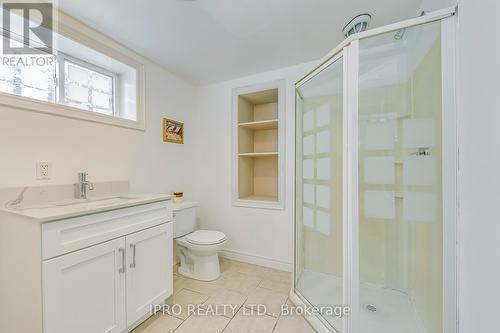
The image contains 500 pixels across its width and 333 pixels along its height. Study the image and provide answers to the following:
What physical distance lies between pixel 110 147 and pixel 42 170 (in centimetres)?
48

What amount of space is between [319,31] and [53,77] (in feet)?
7.07

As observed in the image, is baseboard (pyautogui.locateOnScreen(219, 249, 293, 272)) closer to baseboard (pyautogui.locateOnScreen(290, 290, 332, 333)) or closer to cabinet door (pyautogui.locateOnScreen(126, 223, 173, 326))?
baseboard (pyautogui.locateOnScreen(290, 290, 332, 333))

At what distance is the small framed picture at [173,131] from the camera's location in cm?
224

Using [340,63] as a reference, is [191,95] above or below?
above

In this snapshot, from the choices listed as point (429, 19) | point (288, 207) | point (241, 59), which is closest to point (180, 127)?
point (241, 59)

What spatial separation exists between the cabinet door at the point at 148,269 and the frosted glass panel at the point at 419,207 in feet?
5.85

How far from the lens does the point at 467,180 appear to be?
78cm

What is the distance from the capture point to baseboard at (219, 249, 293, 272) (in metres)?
2.21

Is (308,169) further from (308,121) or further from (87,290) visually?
(87,290)

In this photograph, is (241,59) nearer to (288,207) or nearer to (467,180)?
(288,207)

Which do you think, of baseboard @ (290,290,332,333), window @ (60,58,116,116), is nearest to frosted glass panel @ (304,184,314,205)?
baseboard @ (290,290,332,333)

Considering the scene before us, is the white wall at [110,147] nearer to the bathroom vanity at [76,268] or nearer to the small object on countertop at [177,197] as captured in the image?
the small object on countertop at [177,197]

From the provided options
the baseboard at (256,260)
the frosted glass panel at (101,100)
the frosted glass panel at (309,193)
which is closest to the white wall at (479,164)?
the frosted glass panel at (309,193)

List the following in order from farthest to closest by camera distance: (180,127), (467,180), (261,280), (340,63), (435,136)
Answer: (180,127) < (261,280) < (340,63) < (435,136) < (467,180)
